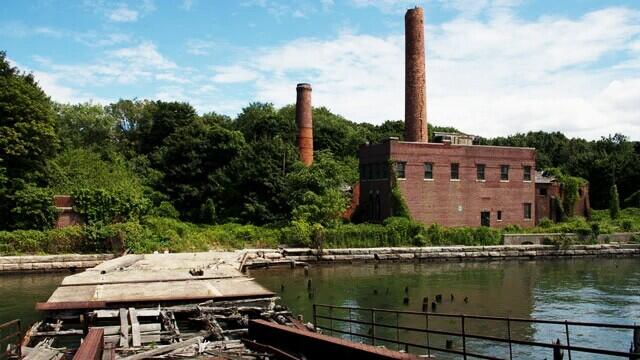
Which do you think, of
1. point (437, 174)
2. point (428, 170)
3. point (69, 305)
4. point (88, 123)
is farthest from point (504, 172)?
point (88, 123)

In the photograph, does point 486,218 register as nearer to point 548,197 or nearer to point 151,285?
point 548,197

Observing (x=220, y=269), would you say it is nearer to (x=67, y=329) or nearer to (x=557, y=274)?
(x=67, y=329)

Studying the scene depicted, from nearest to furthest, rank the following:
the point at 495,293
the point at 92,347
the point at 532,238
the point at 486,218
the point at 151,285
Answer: the point at 92,347 → the point at 151,285 → the point at 495,293 → the point at 532,238 → the point at 486,218

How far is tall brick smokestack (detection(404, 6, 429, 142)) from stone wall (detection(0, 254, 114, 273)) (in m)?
24.6

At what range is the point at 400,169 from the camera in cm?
4622

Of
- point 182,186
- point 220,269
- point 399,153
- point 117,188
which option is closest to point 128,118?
point 182,186

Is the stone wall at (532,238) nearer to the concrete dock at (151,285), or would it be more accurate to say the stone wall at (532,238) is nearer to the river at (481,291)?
the river at (481,291)

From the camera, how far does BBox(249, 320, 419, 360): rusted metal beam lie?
10539 millimetres

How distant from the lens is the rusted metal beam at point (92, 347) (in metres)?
10.6

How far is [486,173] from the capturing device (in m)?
49.3

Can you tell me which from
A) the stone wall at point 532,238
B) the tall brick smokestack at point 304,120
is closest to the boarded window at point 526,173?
the stone wall at point 532,238

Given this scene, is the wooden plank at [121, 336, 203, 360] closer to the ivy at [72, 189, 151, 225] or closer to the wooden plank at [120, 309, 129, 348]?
the wooden plank at [120, 309, 129, 348]

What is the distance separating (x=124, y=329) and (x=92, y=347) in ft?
10.0

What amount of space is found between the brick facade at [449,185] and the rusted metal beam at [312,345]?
32.7 meters
